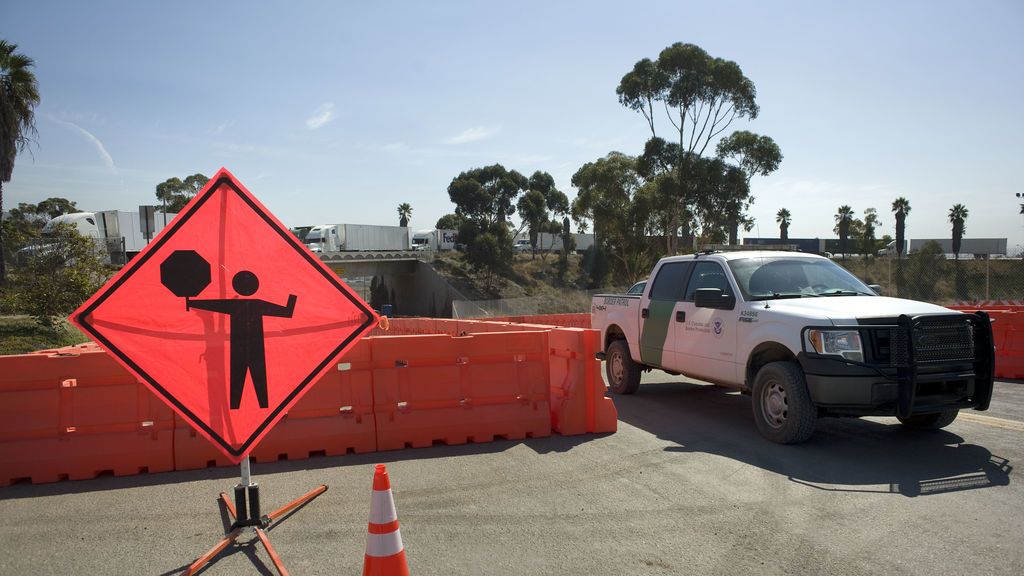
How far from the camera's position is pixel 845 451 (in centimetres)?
664

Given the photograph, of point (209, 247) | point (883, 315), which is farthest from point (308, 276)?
point (883, 315)

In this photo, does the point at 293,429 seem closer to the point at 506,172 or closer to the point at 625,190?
the point at 625,190

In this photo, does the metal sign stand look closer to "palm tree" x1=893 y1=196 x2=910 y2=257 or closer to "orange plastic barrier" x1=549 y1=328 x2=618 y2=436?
"orange plastic barrier" x1=549 y1=328 x2=618 y2=436

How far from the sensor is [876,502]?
16.9ft

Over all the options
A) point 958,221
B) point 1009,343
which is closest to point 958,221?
point 958,221

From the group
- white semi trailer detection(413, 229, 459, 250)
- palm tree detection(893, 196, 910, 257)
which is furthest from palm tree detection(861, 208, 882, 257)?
white semi trailer detection(413, 229, 459, 250)

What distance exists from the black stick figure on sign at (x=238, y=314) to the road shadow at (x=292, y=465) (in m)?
2.02

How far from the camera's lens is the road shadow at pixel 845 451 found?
18.6 feet

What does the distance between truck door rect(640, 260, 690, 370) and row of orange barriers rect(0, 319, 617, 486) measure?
197cm

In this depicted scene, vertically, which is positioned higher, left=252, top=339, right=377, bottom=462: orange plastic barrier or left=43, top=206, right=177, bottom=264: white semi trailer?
left=43, top=206, right=177, bottom=264: white semi trailer

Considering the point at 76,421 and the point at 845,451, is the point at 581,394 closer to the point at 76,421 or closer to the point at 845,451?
the point at 845,451

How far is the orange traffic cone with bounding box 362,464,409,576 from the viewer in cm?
354

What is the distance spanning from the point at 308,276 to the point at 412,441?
270 centimetres

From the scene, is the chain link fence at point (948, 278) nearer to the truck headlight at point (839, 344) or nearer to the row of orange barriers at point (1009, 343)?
the row of orange barriers at point (1009, 343)
